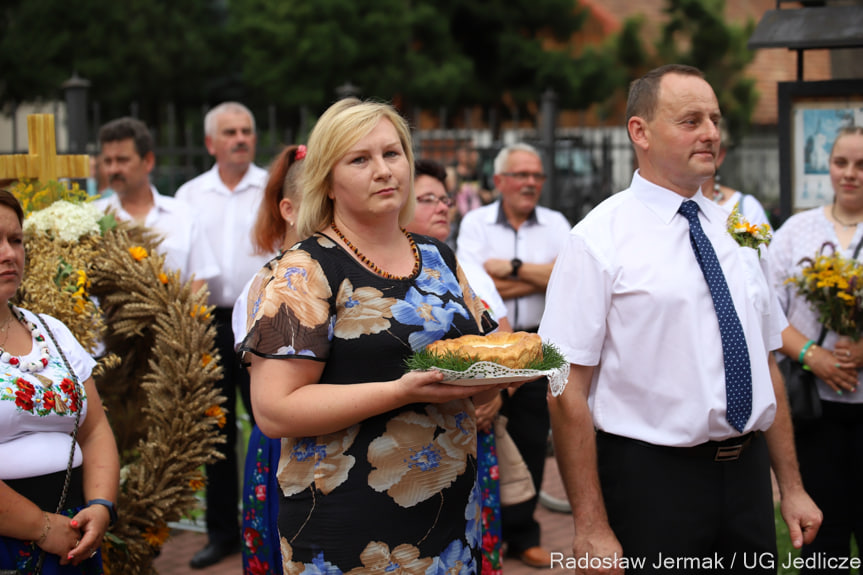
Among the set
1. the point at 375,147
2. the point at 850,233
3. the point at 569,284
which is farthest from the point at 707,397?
the point at 850,233

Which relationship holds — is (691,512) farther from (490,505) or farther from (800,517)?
(490,505)

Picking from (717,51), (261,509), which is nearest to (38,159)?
(261,509)

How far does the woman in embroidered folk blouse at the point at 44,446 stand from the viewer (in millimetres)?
3021

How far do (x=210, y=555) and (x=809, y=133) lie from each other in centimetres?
441

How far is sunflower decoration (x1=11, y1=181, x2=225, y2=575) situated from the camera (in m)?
3.87

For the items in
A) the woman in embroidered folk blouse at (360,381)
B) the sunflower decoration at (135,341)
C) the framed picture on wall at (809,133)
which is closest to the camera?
the woman in embroidered folk blouse at (360,381)

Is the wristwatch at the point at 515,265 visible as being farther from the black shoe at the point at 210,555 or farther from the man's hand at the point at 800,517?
the man's hand at the point at 800,517

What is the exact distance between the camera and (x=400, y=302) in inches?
107

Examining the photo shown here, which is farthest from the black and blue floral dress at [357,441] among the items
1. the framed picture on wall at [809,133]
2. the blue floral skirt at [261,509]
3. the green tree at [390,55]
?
the green tree at [390,55]

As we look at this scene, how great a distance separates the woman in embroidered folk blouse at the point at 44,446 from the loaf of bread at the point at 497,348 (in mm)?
1406

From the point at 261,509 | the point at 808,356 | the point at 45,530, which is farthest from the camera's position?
the point at 808,356

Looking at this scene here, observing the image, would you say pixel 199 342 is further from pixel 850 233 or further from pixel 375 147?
pixel 850 233

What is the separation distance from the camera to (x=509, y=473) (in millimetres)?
4496

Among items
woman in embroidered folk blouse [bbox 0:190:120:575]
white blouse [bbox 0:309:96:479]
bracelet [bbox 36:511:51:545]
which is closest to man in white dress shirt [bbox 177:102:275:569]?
woman in embroidered folk blouse [bbox 0:190:120:575]
